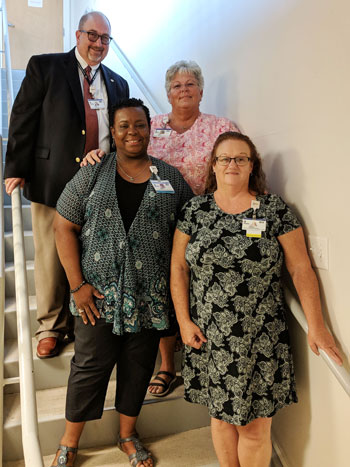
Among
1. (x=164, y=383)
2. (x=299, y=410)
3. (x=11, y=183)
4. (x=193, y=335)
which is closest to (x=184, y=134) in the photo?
(x=11, y=183)

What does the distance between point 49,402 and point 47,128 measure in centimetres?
136

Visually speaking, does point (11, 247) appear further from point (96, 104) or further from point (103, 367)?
point (103, 367)

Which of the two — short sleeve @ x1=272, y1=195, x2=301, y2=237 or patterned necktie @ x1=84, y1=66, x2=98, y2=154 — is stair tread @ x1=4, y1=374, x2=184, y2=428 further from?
patterned necktie @ x1=84, y1=66, x2=98, y2=154

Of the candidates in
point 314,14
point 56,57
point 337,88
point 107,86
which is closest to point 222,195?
point 337,88

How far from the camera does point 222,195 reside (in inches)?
62.7

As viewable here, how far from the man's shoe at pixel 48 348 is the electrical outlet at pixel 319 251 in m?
1.37

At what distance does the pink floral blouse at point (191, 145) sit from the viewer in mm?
1938

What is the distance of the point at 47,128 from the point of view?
6.32ft

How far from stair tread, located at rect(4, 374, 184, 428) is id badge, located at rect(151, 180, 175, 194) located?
108 centimetres

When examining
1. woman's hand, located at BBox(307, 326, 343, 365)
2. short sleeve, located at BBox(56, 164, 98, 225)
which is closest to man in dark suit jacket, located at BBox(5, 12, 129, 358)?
short sleeve, located at BBox(56, 164, 98, 225)

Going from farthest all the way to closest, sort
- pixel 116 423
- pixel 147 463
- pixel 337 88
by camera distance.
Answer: pixel 116 423 < pixel 147 463 < pixel 337 88

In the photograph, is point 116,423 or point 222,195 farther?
point 116,423

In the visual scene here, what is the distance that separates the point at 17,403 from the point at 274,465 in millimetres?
1289

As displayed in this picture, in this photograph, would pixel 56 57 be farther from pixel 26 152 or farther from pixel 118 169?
pixel 118 169
